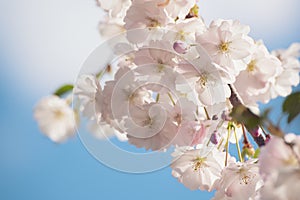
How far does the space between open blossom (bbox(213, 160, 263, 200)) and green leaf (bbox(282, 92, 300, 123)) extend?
383mm

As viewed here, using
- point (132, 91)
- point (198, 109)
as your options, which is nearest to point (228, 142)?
point (198, 109)

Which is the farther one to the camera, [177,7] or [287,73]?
[287,73]

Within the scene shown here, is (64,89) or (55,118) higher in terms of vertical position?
(64,89)

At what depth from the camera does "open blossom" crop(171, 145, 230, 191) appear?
1145 mm

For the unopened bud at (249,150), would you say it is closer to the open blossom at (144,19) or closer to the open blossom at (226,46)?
the open blossom at (226,46)

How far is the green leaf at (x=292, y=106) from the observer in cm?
71

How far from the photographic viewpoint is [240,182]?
108cm

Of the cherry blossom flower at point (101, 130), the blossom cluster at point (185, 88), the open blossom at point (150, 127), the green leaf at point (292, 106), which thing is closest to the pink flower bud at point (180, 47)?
the blossom cluster at point (185, 88)

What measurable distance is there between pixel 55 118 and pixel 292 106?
2.51 feet

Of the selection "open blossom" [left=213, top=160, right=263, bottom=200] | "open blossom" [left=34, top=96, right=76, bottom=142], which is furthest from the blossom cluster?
"open blossom" [left=34, top=96, right=76, bottom=142]

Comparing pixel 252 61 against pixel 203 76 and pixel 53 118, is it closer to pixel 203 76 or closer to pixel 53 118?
pixel 203 76

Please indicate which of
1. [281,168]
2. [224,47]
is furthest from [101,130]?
[281,168]

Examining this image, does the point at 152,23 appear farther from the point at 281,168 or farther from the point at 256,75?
the point at 281,168

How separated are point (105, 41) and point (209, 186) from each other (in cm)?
39
